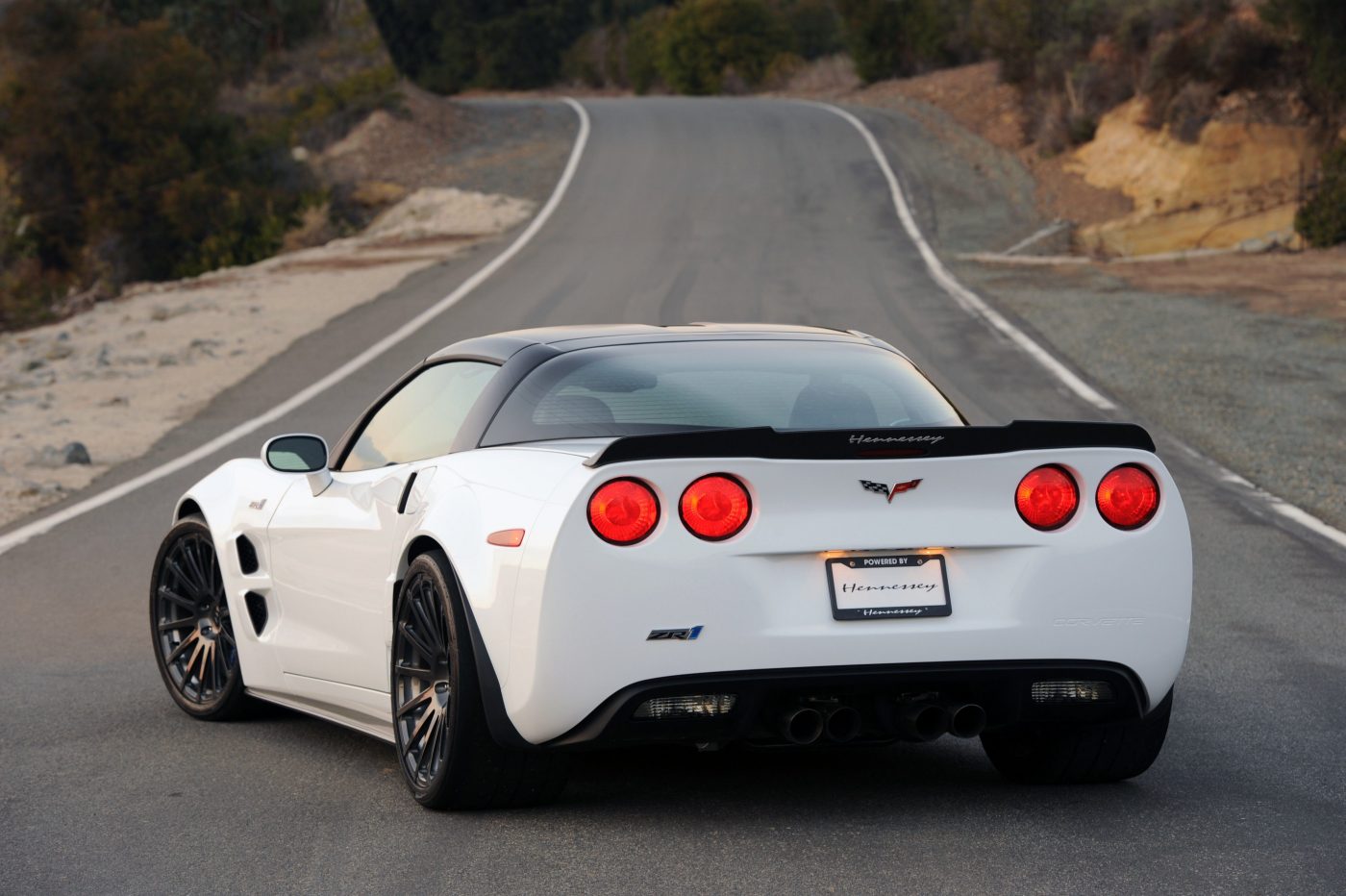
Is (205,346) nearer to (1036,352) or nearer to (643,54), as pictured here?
(1036,352)

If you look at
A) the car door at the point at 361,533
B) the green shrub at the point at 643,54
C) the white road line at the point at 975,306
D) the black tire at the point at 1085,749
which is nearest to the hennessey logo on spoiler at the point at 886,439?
the black tire at the point at 1085,749

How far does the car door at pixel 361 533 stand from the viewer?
5516 mm

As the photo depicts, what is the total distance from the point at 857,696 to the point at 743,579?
0.49 m

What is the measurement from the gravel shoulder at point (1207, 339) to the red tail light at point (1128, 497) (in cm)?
642

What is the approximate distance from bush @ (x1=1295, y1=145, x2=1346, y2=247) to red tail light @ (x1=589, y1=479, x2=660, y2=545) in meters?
24.6

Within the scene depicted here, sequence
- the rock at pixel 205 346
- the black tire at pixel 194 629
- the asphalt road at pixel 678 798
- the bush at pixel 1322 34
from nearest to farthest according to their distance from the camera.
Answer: the asphalt road at pixel 678 798, the black tire at pixel 194 629, the rock at pixel 205 346, the bush at pixel 1322 34

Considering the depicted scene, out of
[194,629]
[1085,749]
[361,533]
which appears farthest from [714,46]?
[1085,749]

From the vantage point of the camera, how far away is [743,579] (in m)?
4.61

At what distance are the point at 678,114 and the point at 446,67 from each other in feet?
81.9

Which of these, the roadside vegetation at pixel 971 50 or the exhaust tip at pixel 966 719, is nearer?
the exhaust tip at pixel 966 719

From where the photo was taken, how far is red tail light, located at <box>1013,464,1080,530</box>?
16.0 ft

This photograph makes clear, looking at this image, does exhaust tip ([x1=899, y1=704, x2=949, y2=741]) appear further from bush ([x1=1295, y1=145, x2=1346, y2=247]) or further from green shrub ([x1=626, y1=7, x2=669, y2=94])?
green shrub ([x1=626, y1=7, x2=669, y2=94])

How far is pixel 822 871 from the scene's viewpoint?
14.7 ft

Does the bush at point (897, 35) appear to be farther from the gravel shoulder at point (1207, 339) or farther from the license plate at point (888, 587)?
the license plate at point (888, 587)
